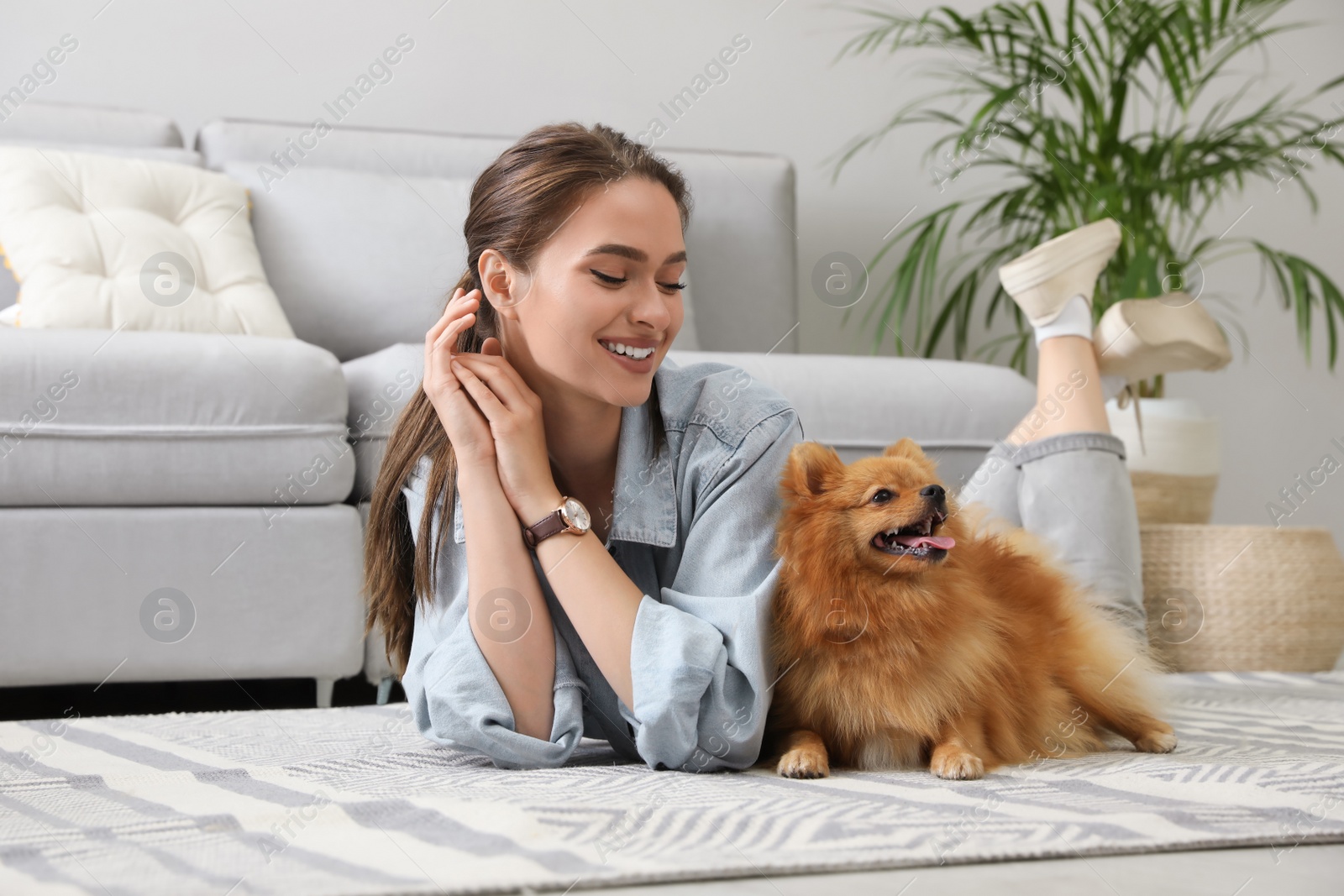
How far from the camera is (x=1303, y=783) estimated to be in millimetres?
1239

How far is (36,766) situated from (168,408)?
28.2 inches

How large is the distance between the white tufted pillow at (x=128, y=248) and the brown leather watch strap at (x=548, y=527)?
1318mm

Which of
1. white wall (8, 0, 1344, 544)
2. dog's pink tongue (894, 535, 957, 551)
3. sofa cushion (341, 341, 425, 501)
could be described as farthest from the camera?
white wall (8, 0, 1344, 544)

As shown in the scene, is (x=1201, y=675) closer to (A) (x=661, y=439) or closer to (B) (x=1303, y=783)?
(B) (x=1303, y=783)

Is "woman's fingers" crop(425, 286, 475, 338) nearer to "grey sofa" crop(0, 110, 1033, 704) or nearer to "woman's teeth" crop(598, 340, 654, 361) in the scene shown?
"woman's teeth" crop(598, 340, 654, 361)

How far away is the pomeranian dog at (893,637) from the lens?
4.11ft

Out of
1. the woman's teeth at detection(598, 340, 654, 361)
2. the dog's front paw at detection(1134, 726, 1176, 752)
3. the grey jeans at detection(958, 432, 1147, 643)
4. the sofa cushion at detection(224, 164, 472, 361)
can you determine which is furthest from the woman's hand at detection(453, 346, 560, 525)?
the sofa cushion at detection(224, 164, 472, 361)

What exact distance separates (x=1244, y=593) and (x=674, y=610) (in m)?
1.64

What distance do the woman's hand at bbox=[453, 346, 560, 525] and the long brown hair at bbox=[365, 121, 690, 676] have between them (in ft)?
0.43

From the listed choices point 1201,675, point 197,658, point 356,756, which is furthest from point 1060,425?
point 197,658

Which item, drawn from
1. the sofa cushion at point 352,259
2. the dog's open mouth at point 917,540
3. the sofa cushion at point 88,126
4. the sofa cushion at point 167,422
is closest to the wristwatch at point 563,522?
the dog's open mouth at point 917,540

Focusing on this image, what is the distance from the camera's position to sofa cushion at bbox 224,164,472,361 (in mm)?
2703

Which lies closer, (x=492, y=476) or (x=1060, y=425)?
(x=492, y=476)

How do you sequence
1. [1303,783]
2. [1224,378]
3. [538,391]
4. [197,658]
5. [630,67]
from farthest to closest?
[1224,378], [630,67], [197,658], [538,391], [1303,783]
